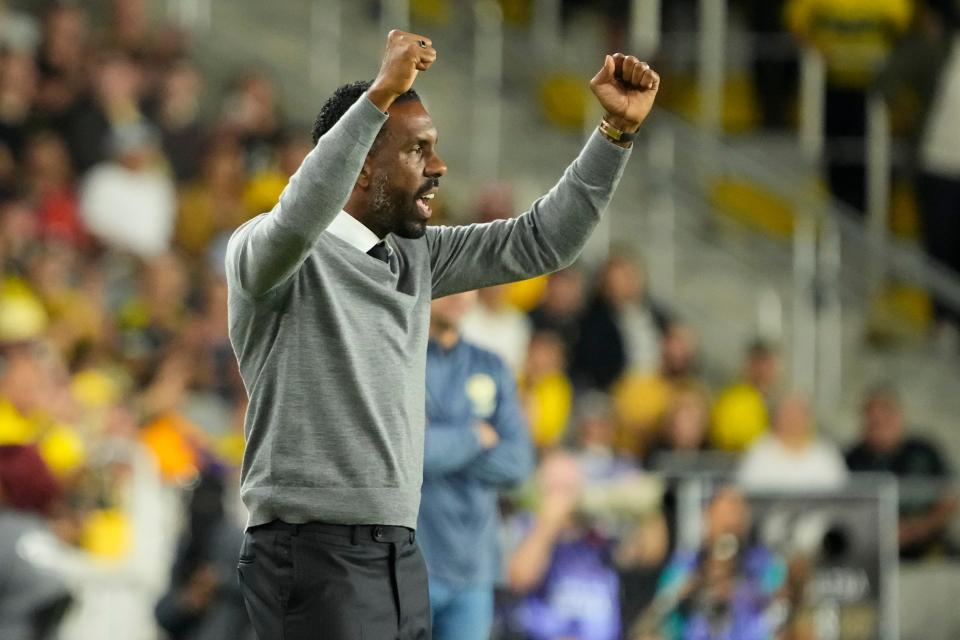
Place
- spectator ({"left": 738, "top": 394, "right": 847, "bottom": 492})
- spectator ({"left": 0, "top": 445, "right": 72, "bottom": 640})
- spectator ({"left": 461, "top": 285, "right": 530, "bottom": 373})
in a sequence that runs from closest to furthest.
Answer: spectator ({"left": 0, "top": 445, "right": 72, "bottom": 640}) → spectator ({"left": 738, "top": 394, "right": 847, "bottom": 492}) → spectator ({"left": 461, "top": 285, "right": 530, "bottom": 373})

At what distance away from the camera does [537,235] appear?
4.51 m

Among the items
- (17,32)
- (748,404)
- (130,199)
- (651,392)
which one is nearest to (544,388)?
(651,392)

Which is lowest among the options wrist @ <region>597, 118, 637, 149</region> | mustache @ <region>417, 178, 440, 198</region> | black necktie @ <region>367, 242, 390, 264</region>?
black necktie @ <region>367, 242, 390, 264</region>

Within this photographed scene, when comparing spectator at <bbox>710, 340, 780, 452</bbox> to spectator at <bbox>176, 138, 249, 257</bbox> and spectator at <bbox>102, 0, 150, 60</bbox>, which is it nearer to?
spectator at <bbox>176, 138, 249, 257</bbox>

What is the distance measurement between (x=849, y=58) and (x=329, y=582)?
349 inches

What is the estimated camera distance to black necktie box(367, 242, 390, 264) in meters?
4.29

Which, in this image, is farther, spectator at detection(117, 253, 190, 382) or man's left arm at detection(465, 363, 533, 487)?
spectator at detection(117, 253, 190, 382)

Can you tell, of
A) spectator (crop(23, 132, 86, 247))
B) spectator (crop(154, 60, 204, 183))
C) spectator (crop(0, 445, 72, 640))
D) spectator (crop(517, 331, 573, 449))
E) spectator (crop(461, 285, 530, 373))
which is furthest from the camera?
spectator (crop(154, 60, 204, 183))

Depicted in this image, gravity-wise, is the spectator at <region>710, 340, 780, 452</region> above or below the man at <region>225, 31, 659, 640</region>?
below

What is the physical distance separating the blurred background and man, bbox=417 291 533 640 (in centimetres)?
181

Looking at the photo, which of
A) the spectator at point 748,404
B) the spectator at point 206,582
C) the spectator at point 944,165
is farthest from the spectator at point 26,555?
the spectator at point 944,165

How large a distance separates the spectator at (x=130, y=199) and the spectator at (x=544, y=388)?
2324 mm

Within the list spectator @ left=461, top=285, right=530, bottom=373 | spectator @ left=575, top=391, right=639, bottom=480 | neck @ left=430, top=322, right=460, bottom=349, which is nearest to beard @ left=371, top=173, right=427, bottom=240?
neck @ left=430, top=322, right=460, bottom=349

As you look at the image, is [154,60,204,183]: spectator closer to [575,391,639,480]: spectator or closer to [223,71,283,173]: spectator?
[223,71,283,173]: spectator
